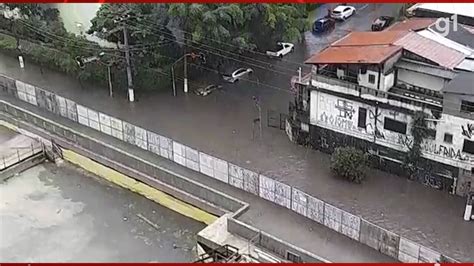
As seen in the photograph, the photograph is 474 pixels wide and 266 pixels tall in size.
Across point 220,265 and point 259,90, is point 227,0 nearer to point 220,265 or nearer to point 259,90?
point 259,90

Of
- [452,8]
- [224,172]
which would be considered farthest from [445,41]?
[224,172]

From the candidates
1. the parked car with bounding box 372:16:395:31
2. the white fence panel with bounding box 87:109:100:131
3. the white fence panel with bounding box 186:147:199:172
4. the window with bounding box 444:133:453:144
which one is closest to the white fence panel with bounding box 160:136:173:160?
the white fence panel with bounding box 186:147:199:172

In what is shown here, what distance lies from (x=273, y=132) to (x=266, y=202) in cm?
477

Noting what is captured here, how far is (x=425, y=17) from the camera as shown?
32.0m

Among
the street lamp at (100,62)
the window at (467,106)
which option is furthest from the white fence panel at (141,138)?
the window at (467,106)

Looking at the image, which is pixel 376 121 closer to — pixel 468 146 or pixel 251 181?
pixel 468 146

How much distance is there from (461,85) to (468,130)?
1.63 meters

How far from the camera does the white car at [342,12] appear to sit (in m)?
41.1

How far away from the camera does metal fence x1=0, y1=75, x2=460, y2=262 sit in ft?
77.3

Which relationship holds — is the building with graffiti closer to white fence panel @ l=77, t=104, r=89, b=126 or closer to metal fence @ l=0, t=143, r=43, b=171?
white fence panel @ l=77, t=104, r=89, b=126

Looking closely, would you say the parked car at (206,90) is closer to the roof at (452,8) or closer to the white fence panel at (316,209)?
the roof at (452,8)

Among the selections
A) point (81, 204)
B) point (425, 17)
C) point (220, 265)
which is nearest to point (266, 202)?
point (220, 265)

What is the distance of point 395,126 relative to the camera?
2675cm

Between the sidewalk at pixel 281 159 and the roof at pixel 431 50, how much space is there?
15.8 ft
